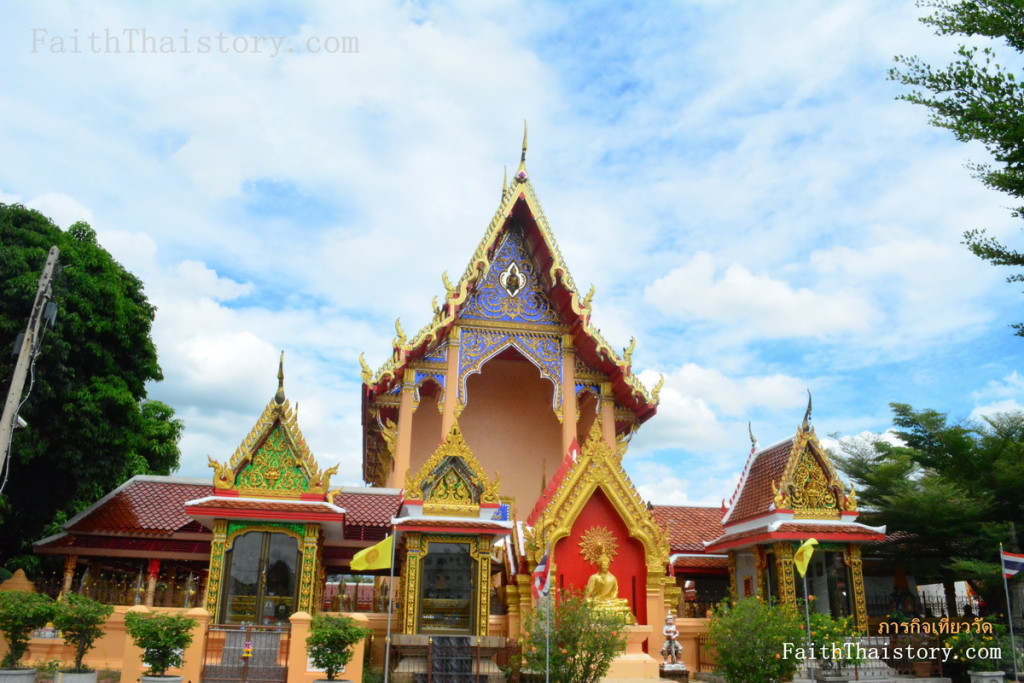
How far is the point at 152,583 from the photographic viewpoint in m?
11.8

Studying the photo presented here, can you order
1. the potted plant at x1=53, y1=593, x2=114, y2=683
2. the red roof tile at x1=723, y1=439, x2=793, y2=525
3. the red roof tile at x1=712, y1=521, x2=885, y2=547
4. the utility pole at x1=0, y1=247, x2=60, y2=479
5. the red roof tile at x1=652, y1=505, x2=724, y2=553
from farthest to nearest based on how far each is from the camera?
the red roof tile at x1=652, y1=505, x2=724, y2=553, the red roof tile at x1=723, y1=439, x2=793, y2=525, the red roof tile at x1=712, y1=521, x2=885, y2=547, the utility pole at x1=0, y1=247, x2=60, y2=479, the potted plant at x1=53, y1=593, x2=114, y2=683

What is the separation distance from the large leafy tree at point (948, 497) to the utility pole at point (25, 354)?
1325 cm

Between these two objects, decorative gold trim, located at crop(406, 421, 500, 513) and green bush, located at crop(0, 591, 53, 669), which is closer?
green bush, located at crop(0, 591, 53, 669)

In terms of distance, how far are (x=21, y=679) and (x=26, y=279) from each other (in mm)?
6012

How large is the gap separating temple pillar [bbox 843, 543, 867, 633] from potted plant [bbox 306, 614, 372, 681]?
7.77 meters

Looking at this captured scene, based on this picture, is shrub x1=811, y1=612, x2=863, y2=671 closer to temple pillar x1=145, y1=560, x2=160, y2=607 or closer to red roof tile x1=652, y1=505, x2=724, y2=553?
red roof tile x1=652, y1=505, x2=724, y2=553

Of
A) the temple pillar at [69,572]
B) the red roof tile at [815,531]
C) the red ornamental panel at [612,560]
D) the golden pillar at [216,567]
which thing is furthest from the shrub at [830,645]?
the temple pillar at [69,572]

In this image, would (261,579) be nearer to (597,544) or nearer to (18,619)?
(18,619)

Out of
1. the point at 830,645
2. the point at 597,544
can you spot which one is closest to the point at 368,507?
the point at 597,544

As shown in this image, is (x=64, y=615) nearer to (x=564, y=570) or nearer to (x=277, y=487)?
(x=277, y=487)

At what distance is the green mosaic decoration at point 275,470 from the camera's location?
10.6 metres

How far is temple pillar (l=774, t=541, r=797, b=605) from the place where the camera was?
12.1 m

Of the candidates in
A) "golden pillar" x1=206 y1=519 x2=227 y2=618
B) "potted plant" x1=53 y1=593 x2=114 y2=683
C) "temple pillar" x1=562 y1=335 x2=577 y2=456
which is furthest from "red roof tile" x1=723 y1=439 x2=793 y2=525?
"potted plant" x1=53 y1=593 x2=114 y2=683

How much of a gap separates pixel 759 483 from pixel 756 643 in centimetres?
445
